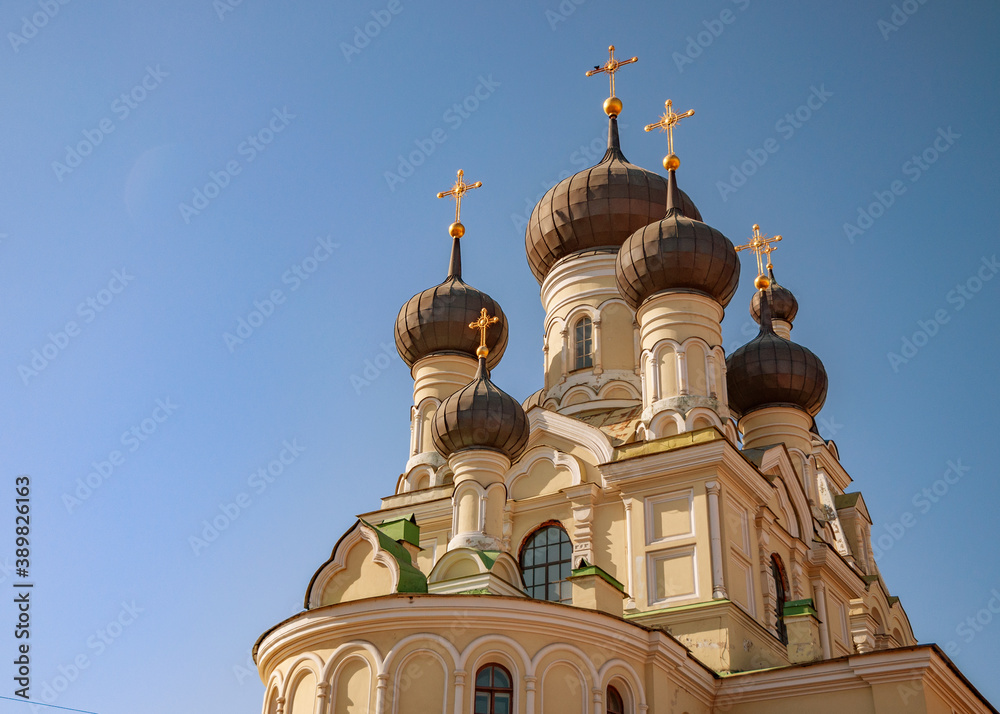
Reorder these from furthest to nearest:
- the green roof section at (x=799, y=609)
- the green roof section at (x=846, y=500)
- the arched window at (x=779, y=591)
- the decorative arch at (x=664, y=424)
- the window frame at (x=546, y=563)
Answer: the green roof section at (x=846, y=500), the decorative arch at (x=664, y=424), the arched window at (x=779, y=591), the window frame at (x=546, y=563), the green roof section at (x=799, y=609)

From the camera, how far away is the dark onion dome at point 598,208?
790 inches

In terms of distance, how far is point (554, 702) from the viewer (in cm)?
1183

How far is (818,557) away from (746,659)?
14.8 feet

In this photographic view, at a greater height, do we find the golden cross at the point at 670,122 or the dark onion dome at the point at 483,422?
the golden cross at the point at 670,122

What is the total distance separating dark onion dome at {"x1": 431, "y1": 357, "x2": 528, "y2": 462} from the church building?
0.10ft

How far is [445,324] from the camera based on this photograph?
20.1 metres

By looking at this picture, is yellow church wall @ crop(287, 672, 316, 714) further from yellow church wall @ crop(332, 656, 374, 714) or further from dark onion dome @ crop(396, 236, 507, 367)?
dark onion dome @ crop(396, 236, 507, 367)

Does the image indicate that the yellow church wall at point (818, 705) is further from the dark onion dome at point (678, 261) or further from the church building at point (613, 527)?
the dark onion dome at point (678, 261)

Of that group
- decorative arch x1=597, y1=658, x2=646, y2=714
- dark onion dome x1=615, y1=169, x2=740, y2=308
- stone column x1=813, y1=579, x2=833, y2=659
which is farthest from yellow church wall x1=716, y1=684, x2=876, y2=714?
dark onion dome x1=615, y1=169, x2=740, y2=308

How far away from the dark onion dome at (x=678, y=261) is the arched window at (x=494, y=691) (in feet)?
24.9

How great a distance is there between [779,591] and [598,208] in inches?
281

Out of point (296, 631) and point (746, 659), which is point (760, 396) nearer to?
point (746, 659)

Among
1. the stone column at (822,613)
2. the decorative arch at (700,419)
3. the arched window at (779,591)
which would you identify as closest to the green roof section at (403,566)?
the decorative arch at (700,419)

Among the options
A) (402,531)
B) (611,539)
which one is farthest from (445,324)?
(402,531)
